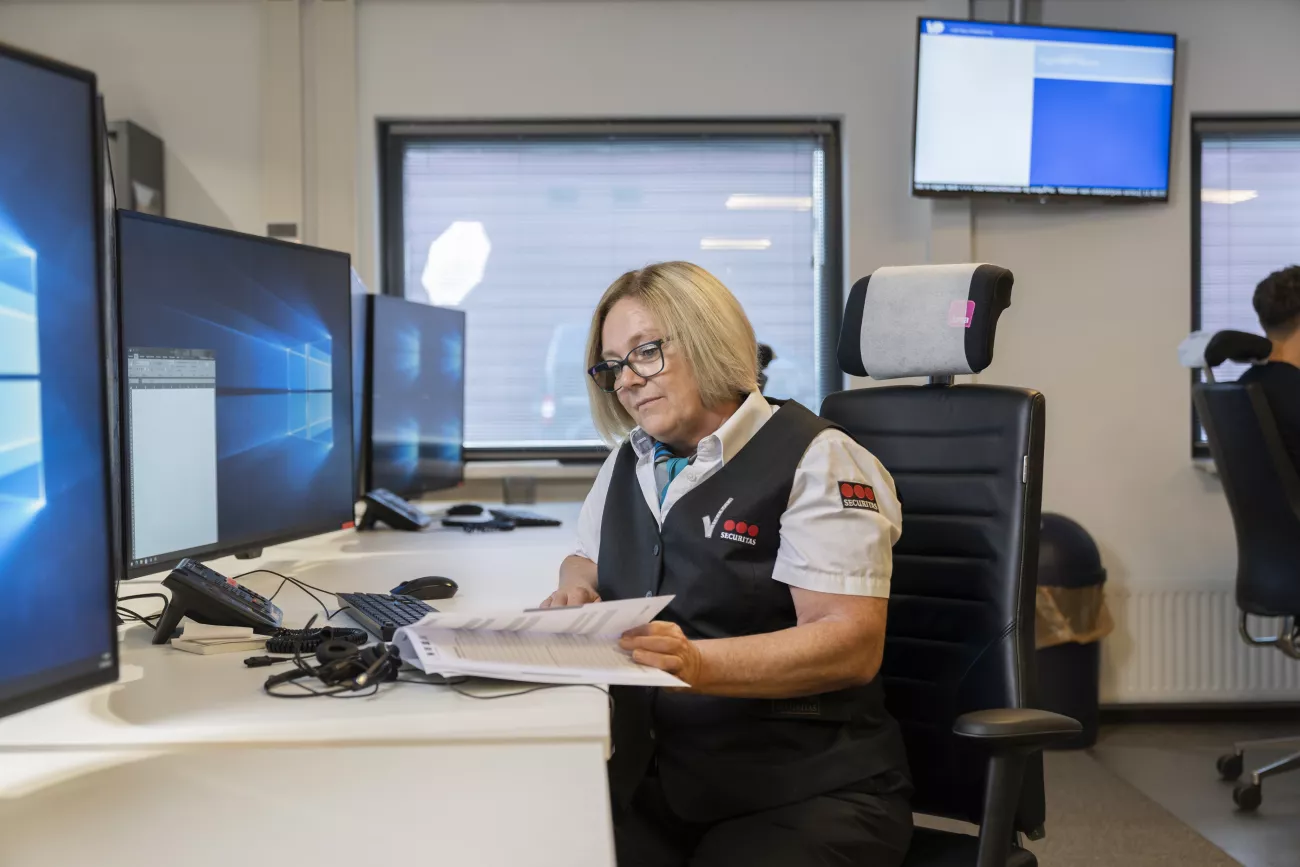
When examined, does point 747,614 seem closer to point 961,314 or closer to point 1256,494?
point 961,314

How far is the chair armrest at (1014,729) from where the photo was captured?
1.16m

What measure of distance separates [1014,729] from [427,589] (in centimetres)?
87

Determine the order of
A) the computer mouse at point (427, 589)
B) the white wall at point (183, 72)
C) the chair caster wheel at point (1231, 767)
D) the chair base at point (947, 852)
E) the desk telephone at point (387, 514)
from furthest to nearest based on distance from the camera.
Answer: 1. the white wall at point (183, 72)
2. the chair caster wheel at point (1231, 767)
3. the desk telephone at point (387, 514)
4. the computer mouse at point (427, 589)
5. the chair base at point (947, 852)

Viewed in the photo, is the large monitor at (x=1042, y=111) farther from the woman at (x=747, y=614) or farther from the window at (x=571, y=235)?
the woman at (x=747, y=614)

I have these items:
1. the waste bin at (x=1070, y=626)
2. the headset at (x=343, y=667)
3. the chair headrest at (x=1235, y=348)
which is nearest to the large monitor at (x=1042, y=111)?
the chair headrest at (x=1235, y=348)

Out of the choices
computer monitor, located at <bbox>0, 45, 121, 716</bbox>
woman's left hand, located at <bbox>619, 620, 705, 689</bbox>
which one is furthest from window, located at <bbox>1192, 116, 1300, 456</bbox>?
computer monitor, located at <bbox>0, 45, 121, 716</bbox>

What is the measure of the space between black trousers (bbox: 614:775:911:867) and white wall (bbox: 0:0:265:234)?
2.85 metres

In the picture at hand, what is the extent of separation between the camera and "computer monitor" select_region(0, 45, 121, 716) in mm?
654

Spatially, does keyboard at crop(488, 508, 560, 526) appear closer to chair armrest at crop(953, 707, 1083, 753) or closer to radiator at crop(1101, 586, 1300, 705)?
chair armrest at crop(953, 707, 1083, 753)

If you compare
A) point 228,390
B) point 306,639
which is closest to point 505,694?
point 306,639

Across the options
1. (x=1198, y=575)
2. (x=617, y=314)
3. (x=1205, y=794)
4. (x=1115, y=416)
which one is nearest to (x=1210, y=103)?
(x=1115, y=416)

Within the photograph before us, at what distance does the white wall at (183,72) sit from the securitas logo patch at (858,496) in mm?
2847

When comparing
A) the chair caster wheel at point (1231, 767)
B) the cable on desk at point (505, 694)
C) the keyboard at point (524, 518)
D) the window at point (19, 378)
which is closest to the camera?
the window at point (19, 378)

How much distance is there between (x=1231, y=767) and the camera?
2934 mm
